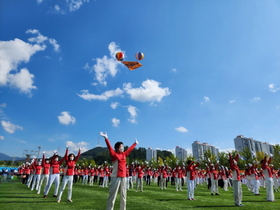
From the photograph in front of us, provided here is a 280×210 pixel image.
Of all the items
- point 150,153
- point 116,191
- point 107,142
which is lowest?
point 116,191

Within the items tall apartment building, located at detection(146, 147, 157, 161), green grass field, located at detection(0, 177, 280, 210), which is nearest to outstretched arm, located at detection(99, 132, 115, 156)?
green grass field, located at detection(0, 177, 280, 210)

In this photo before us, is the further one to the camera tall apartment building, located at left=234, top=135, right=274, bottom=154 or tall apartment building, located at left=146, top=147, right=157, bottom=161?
tall apartment building, located at left=146, top=147, right=157, bottom=161

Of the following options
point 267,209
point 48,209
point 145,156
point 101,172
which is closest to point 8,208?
point 48,209

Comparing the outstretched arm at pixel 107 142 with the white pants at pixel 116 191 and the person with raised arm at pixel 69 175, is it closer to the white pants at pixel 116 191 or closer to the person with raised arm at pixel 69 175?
the white pants at pixel 116 191

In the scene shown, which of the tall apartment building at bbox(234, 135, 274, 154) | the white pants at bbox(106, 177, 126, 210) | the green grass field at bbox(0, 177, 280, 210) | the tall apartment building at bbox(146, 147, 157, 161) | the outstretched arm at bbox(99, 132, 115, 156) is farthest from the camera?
the tall apartment building at bbox(146, 147, 157, 161)

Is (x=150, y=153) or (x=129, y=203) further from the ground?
(x=150, y=153)

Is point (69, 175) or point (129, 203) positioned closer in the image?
point (129, 203)

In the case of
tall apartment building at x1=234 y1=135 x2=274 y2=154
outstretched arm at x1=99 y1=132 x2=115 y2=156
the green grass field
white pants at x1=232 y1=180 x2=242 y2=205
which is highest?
tall apartment building at x1=234 y1=135 x2=274 y2=154

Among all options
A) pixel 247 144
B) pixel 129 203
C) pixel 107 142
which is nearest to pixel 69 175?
pixel 129 203

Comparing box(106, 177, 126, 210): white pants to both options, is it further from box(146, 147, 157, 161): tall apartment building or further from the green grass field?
box(146, 147, 157, 161): tall apartment building

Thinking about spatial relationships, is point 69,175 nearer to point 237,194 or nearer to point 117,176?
point 117,176

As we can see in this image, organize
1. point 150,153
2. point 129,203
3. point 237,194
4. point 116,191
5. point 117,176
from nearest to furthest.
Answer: point 116,191, point 117,176, point 129,203, point 237,194, point 150,153

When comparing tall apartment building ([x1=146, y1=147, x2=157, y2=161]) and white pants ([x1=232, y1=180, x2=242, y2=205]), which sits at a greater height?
tall apartment building ([x1=146, y1=147, x2=157, y2=161])

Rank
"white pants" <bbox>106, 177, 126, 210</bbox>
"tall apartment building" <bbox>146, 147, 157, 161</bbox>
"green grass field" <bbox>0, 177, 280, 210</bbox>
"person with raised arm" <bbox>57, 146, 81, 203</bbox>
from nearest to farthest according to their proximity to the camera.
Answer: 1. "white pants" <bbox>106, 177, 126, 210</bbox>
2. "green grass field" <bbox>0, 177, 280, 210</bbox>
3. "person with raised arm" <bbox>57, 146, 81, 203</bbox>
4. "tall apartment building" <bbox>146, 147, 157, 161</bbox>
